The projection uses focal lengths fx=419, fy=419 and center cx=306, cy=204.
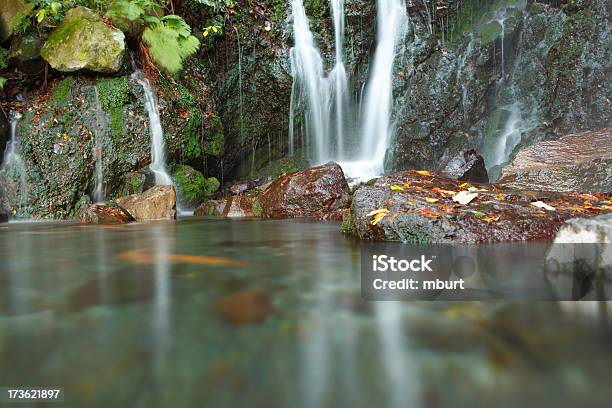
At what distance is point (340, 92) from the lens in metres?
13.9

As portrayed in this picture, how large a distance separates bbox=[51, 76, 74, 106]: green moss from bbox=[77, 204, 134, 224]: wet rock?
3.14m

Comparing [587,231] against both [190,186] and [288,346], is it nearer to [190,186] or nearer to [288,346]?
[288,346]

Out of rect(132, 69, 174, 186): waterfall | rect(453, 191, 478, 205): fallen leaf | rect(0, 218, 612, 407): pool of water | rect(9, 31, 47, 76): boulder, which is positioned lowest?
rect(0, 218, 612, 407): pool of water

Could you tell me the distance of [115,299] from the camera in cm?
236

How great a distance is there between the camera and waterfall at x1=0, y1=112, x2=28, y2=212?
8.81m

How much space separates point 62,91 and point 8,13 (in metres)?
2.00

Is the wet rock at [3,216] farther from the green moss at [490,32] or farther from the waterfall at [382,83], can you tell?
the green moss at [490,32]

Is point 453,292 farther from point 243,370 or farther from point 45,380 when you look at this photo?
Result: point 45,380

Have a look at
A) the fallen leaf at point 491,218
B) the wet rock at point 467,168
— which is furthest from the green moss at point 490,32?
the fallen leaf at point 491,218

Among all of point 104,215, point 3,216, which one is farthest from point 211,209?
point 3,216

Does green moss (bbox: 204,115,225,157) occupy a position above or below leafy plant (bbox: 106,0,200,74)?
below

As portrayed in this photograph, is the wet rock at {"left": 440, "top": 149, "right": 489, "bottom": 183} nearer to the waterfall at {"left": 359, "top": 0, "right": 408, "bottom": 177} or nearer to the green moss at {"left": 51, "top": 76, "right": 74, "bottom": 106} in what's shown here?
the waterfall at {"left": 359, "top": 0, "right": 408, "bottom": 177}

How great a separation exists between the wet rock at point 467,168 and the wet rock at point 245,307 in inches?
236

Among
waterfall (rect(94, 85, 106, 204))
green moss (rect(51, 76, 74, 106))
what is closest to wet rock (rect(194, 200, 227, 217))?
waterfall (rect(94, 85, 106, 204))
